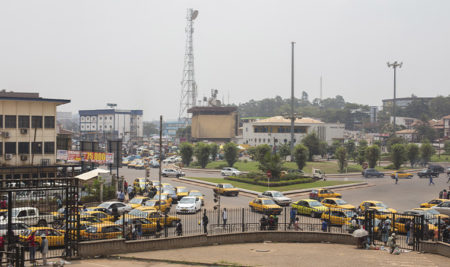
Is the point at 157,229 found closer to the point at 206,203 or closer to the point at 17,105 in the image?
the point at 206,203

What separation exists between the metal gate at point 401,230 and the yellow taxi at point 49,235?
45.4ft

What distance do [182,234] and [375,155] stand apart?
4725 cm

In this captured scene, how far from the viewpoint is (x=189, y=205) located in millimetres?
31812

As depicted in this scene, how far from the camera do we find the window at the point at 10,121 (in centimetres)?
4126

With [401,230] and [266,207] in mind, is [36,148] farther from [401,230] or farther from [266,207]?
[401,230]

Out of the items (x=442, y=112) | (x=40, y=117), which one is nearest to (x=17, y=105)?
(x=40, y=117)

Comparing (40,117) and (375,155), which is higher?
(40,117)

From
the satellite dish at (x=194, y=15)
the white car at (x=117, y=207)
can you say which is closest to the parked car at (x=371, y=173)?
the white car at (x=117, y=207)

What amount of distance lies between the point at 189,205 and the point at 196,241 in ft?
A: 33.7

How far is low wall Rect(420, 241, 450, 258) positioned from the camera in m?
19.3

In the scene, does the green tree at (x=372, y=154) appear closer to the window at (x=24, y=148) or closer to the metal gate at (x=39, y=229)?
the window at (x=24, y=148)

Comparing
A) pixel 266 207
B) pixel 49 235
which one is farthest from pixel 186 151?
pixel 49 235

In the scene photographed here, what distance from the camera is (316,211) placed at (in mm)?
29766

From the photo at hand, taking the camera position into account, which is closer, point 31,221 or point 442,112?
point 31,221
